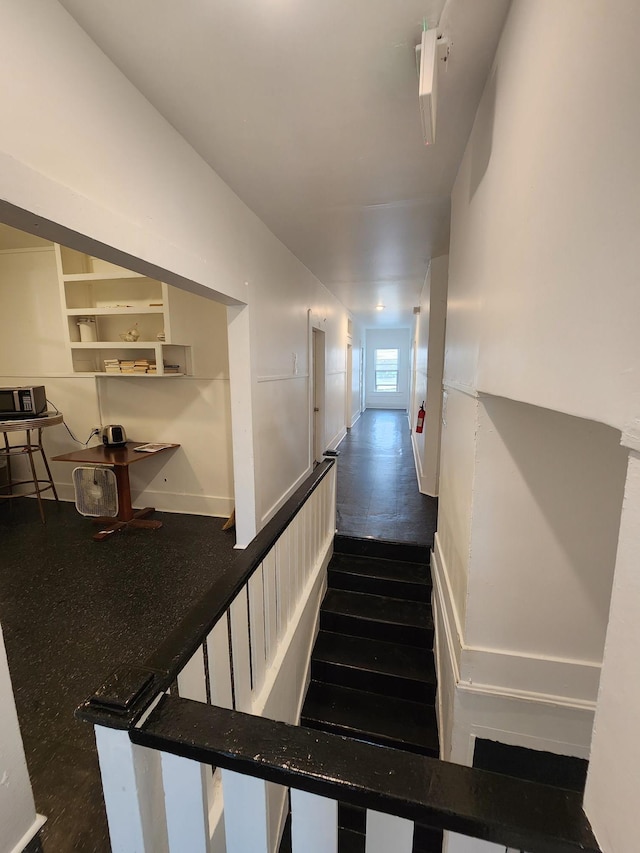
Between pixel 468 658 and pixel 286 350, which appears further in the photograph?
pixel 286 350

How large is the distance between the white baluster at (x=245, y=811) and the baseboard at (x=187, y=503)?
299 centimetres

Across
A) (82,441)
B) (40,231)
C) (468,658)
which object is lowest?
(468,658)

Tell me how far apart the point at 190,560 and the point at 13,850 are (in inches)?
70.5

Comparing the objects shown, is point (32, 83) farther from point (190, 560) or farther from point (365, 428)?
point (365, 428)

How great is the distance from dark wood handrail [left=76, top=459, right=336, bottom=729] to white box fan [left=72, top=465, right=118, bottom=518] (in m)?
2.36

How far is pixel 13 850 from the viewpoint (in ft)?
3.55

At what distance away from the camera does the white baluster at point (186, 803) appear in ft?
2.40

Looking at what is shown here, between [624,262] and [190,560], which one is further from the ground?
[624,262]

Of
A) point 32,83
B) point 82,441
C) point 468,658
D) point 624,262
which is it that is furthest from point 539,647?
point 82,441

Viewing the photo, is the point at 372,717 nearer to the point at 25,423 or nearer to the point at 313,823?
the point at 313,823

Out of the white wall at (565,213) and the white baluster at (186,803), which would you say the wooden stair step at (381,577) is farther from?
the white baluster at (186,803)

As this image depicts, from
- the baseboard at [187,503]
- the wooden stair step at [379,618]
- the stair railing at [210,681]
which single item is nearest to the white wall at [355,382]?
the baseboard at [187,503]

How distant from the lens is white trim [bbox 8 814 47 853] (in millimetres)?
1094

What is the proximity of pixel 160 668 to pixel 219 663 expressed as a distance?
0.43m
